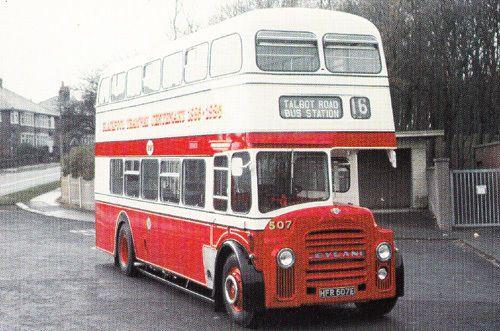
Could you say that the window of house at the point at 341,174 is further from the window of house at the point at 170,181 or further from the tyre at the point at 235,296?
the window of house at the point at 170,181

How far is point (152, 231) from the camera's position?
14656 millimetres

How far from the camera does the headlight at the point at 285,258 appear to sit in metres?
10.1

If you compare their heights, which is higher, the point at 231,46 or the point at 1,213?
the point at 231,46

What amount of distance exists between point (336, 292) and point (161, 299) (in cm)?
378

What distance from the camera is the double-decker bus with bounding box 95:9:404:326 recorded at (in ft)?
33.8

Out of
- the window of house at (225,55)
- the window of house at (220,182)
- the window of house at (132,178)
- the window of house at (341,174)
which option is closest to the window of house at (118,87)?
the window of house at (132,178)

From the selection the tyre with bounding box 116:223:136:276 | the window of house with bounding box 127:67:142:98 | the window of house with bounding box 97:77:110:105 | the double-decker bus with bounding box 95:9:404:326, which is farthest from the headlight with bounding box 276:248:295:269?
the window of house with bounding box 97:77:110:105

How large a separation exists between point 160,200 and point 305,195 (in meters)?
4.18

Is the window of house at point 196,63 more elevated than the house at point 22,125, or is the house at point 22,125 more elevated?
the house at point 22,125

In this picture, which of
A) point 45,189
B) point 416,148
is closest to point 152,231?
point 416,148

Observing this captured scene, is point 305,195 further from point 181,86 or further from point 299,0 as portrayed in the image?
point 299,0

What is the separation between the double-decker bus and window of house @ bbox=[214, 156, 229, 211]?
0.05 ft

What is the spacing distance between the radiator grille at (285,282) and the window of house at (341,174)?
1.47m

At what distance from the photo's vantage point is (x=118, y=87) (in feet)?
55.2
